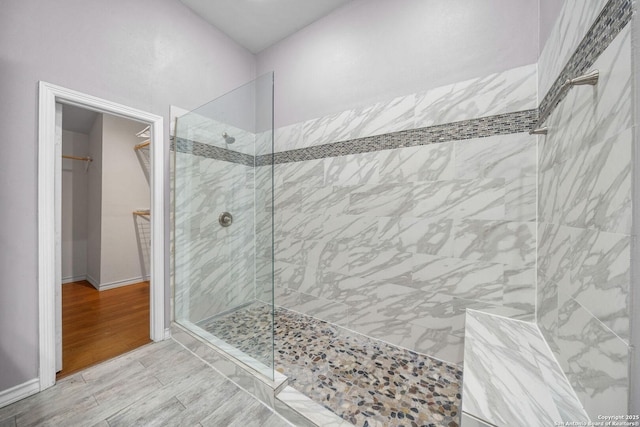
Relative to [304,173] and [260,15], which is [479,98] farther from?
[260,15]

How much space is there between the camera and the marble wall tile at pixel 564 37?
81 cm

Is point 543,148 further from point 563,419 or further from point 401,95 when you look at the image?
point 563,419

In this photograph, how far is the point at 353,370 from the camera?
149 centimetres

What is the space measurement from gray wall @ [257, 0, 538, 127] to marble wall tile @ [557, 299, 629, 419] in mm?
1389

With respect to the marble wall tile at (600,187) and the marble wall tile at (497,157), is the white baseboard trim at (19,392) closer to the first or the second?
the marble wall tile at (600,187)

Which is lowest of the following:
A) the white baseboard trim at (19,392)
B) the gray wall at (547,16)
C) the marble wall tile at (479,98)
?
the white baseboard trim at (19,392)

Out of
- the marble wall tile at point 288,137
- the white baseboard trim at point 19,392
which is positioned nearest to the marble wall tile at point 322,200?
the marble wall tile at point 288,137

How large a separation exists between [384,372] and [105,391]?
1667 millimetres

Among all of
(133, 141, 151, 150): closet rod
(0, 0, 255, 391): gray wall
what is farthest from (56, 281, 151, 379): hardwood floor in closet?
(133, 141, 151, 150): closet rod

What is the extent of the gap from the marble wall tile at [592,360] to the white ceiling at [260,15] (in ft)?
8.40

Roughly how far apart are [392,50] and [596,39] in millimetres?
1269

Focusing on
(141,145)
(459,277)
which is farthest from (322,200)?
(141,145)

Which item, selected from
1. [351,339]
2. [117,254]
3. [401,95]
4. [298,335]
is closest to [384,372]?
[351,339]

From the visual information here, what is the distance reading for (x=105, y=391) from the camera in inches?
54.4
